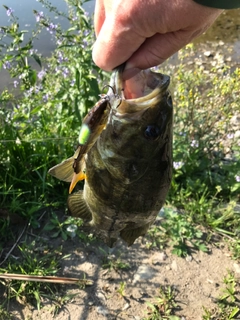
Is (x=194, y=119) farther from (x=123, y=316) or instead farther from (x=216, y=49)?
(x=216, y=49)

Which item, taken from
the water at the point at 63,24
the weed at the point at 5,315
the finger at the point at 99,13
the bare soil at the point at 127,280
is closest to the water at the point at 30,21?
the water at the point at 63,24

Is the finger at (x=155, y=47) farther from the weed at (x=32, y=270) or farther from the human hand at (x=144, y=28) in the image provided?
the weed at (x=32, y=270)

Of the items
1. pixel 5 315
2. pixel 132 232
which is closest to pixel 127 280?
pixel 5 315

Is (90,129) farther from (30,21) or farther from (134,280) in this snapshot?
(30,21)

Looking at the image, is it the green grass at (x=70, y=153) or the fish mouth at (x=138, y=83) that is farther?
the green grass at (x=70, y=153)

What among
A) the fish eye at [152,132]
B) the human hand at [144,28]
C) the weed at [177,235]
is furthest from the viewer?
the weed at [177,235]

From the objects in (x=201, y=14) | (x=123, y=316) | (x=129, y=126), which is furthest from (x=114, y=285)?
(x=201, y=14)

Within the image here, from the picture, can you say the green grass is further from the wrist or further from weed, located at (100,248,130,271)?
the wrist
